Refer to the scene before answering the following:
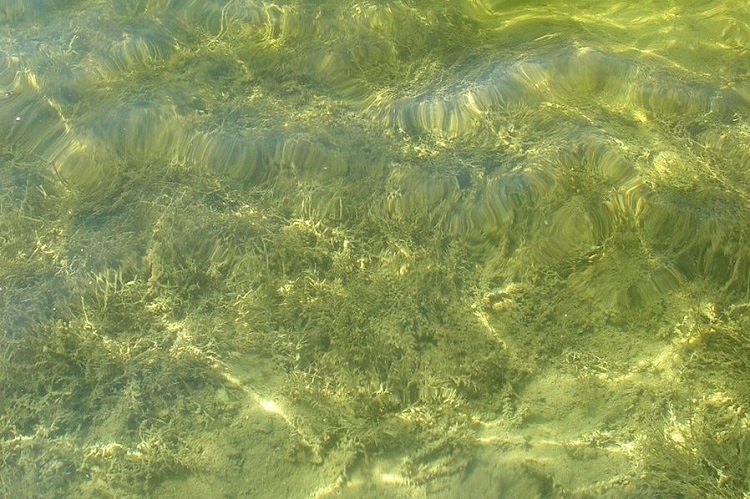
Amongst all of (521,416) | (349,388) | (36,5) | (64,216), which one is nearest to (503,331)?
(521,416)

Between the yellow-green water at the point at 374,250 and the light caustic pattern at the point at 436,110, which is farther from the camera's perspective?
the light caustic pattern at the point at 436,110

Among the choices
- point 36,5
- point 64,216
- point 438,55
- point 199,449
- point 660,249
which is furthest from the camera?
point 36,5

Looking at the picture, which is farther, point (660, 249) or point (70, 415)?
point (660, 249)

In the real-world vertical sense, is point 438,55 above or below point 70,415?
above

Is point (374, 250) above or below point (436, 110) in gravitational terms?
below

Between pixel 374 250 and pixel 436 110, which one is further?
pixel 436 110

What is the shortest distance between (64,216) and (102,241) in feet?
0.96

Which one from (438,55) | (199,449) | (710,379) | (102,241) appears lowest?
(199,449)

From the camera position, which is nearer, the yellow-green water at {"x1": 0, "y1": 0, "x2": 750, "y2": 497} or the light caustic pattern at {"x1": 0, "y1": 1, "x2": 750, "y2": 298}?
the yellow-green water at {"x1": 0, "y1": 0, "x2": 750, "y2": 497}

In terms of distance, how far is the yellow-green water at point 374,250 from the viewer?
97.7 inches

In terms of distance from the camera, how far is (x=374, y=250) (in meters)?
2.97

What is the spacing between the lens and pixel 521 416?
2.54m

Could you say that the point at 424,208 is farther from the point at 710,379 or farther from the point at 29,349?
the point at 29,349

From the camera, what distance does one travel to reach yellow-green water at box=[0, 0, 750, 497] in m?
2.48
